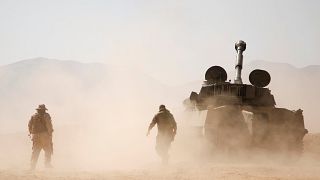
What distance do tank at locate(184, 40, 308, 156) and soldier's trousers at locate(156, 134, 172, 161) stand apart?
7.09 ft

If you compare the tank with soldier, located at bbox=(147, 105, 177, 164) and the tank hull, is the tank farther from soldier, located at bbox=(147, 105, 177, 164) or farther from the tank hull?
soldier, located at bbox=(147, 105, 177, 164)

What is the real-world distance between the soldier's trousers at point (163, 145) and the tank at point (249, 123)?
2.16m

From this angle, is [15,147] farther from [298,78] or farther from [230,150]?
[298,78]

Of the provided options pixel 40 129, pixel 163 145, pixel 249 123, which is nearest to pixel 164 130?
pixel 163 145

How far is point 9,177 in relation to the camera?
10586 mm

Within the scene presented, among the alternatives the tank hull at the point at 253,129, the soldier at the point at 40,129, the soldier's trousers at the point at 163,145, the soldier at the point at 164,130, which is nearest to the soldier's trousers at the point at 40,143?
the soldier at the point at 40,129

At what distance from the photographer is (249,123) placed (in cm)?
1658

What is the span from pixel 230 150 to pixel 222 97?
2.28 metres

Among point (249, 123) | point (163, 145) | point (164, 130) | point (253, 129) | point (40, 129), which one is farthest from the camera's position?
point (249, 123)

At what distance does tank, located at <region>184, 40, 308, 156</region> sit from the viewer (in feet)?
54.7

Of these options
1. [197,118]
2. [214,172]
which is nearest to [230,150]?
[197,118]

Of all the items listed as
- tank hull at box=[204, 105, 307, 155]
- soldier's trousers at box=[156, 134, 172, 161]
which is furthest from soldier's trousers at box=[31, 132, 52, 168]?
tank hull at box=[204, 105, 307, 155]

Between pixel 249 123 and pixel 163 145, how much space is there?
3277mm

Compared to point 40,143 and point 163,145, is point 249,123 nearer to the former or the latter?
point 163,145
